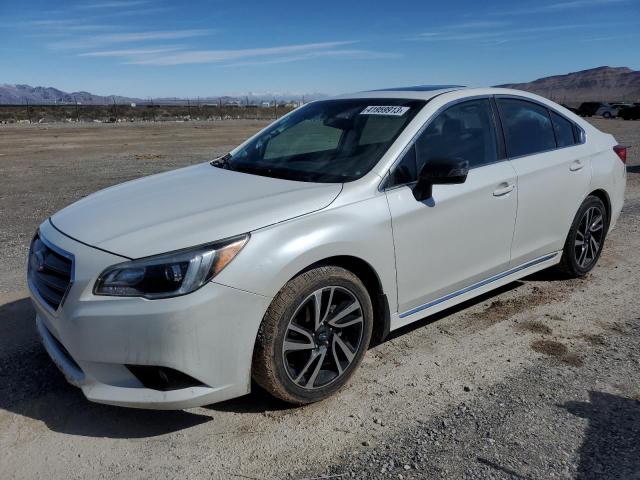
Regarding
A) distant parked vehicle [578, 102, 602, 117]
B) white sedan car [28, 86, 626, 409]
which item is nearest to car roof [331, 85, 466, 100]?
white sedan car [28, 86, 626, 409]

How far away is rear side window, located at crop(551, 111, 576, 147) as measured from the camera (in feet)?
15.9

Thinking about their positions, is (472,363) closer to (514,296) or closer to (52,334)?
(514,296)

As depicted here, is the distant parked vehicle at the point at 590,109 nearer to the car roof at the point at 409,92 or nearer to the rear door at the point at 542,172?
the rear door at the point at 542,172

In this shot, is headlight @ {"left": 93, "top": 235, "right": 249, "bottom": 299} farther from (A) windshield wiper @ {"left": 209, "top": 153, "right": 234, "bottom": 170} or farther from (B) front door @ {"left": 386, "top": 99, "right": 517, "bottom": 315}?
(A) windshield wiper @ {"left": 209, "top": 153, "right": 234, "bottom": 170}

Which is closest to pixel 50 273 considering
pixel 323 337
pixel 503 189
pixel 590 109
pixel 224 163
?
pixel 323 337

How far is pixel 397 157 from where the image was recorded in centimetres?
356

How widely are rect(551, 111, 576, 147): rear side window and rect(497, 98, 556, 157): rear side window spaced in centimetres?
7

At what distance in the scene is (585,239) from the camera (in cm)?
514

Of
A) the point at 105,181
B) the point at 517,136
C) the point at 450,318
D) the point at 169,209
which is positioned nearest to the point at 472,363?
the point at 450,318

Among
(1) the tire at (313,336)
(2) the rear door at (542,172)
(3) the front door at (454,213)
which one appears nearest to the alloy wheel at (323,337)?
(1) the tire at (313,336)

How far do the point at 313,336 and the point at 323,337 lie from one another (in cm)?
8

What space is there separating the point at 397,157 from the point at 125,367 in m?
1.99

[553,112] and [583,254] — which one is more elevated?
[553,112]

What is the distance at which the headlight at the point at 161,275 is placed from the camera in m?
2.70
